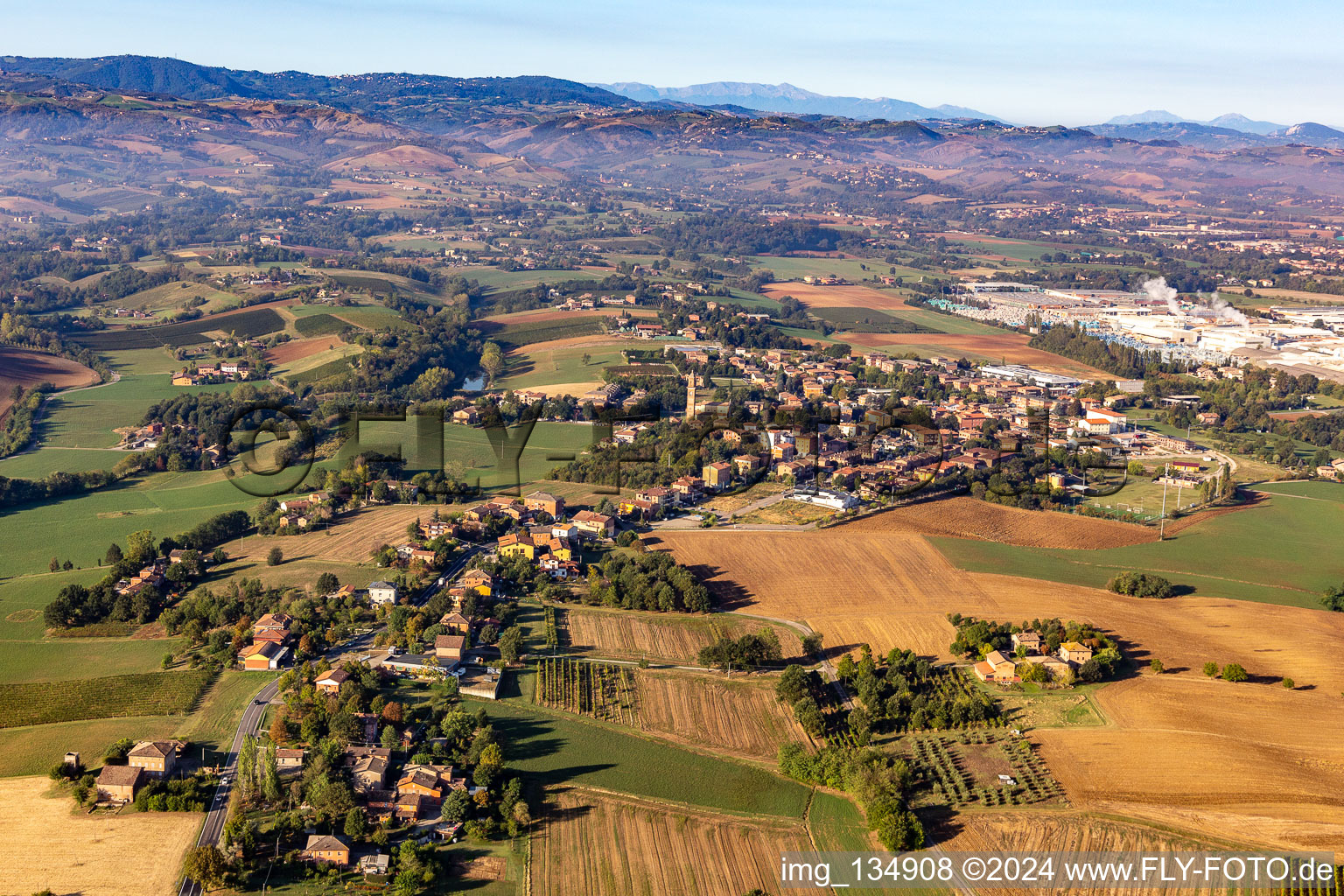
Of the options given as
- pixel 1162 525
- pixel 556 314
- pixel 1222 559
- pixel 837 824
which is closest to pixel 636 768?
pixel 837 824

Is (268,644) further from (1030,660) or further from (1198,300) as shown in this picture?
(1198,300)

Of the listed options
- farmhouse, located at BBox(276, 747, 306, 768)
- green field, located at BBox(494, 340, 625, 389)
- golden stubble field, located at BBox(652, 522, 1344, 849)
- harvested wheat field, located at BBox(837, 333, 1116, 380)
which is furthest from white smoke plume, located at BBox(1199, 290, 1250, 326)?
farmhouse, located at BBox(276, 747, 306, 768)

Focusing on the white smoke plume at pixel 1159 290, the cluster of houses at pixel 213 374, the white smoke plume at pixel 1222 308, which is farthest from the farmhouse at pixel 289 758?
the white smoke plume at pixel 1159 290

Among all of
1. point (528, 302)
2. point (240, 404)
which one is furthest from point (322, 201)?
point (240, 404)

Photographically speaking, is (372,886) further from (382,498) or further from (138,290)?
(138,290)

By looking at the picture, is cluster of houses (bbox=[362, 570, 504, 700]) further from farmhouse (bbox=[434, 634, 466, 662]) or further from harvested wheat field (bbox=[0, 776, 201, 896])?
harvested wheat field (bbox=[0, 776, 201, 896])
